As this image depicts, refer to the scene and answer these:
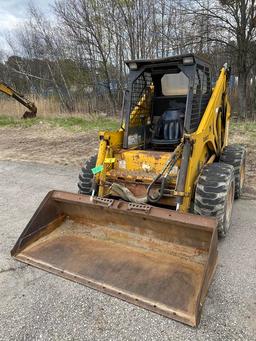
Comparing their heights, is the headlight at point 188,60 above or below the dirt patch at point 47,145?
above

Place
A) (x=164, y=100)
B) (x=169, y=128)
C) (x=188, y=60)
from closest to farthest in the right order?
1. (x=188, y=60)
2. (x=169, y=128)
3. (x=164, y=100)

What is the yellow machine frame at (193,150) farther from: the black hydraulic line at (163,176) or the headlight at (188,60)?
the headlight at (188,60)

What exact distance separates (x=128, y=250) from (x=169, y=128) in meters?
1.79

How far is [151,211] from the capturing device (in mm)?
2795

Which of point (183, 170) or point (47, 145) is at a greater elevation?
point (183, 170)

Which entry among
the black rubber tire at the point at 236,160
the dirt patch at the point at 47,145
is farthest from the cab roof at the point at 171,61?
the dirt patch at the point at 47,145

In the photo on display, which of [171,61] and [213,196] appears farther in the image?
[171,61]

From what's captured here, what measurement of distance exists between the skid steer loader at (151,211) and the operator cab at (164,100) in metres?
0.01

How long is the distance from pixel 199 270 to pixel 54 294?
1.25 meters

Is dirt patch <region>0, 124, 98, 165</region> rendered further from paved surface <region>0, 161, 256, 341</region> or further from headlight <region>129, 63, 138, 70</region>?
paved surface <region>0, 161, 256, 341</region>

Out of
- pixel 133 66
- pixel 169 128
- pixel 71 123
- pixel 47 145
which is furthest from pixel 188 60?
pixel 71 123

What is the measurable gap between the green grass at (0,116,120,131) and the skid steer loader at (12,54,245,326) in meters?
7.16

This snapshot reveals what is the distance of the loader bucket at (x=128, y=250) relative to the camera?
2398 millimetres

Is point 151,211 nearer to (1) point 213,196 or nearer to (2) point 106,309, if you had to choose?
(1) point 213,196
